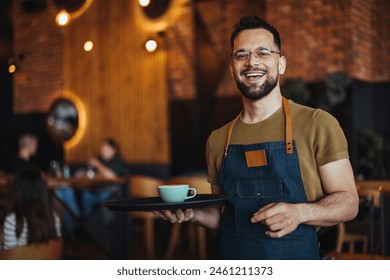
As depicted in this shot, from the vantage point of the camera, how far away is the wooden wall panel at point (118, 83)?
6.44 m

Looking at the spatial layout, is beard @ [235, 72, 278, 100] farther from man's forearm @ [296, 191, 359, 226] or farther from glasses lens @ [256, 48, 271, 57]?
man's forearm @ [296, 191, 359, 226]

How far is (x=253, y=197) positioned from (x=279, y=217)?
0.28 meters

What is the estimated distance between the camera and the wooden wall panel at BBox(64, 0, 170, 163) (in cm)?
644

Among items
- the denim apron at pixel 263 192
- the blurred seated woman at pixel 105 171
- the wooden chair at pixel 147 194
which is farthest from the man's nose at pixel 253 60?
the blurred seated woman at pixel 105 171

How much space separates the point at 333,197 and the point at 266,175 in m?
0.23

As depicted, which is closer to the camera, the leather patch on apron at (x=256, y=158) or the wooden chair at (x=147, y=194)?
the leather patch on apron at (x=256, y=158)

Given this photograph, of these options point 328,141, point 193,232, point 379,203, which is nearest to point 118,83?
point 193,232

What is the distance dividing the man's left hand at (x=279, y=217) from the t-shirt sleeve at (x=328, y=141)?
22 centimetres

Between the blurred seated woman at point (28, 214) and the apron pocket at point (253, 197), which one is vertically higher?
the apron pocket at point (253, 197)

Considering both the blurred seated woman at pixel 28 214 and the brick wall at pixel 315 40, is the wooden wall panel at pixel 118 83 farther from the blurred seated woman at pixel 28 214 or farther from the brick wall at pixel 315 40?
the blurred seated woman at pixel 28 214

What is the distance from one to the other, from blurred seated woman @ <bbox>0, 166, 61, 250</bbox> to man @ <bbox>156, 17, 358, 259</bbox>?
1.35m

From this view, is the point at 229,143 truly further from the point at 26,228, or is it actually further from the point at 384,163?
the point at 384,163
